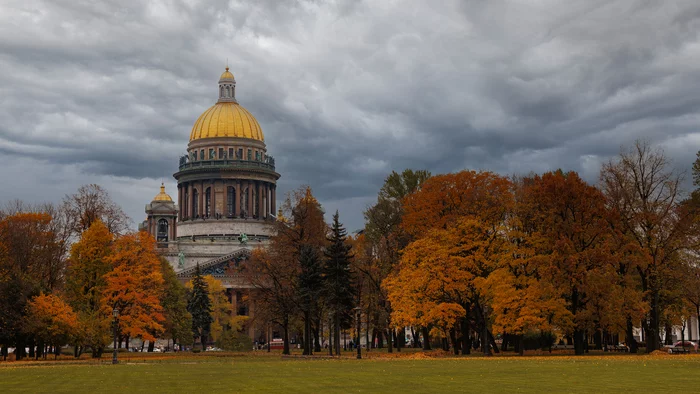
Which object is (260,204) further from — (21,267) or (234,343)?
(21,267)

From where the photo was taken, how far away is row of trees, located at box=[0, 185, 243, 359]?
69562mm

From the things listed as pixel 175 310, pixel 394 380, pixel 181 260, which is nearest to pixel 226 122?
pixel 181 260

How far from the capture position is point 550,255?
62.7 meters

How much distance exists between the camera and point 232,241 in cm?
17088

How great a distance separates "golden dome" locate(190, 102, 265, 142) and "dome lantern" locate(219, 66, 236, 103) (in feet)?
8.28

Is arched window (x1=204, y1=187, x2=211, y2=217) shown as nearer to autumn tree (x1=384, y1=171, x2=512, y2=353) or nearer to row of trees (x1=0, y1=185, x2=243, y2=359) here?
row of trees (x1=0, y1=185, x2=243, y2=359)

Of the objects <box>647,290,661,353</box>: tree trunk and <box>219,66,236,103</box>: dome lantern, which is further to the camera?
<box>219,66,236,103</box>: dome lantern

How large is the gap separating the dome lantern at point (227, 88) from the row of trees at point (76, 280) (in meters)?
94.1

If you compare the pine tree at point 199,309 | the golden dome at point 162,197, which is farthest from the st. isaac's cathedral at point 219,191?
the pine tree at point 199,309

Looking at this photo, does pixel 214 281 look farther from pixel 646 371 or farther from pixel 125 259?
pixel 646 371

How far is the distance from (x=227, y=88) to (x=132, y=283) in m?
114

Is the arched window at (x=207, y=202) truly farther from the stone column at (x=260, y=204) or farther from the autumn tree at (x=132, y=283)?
the autumn tree at (x=132, y=283)

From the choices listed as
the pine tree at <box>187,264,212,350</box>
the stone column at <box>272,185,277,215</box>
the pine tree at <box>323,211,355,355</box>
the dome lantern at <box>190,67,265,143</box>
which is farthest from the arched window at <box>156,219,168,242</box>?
the pine tree at <box>323,211,355,355</box>

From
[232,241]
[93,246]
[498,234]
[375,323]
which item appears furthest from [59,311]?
[232,241]
